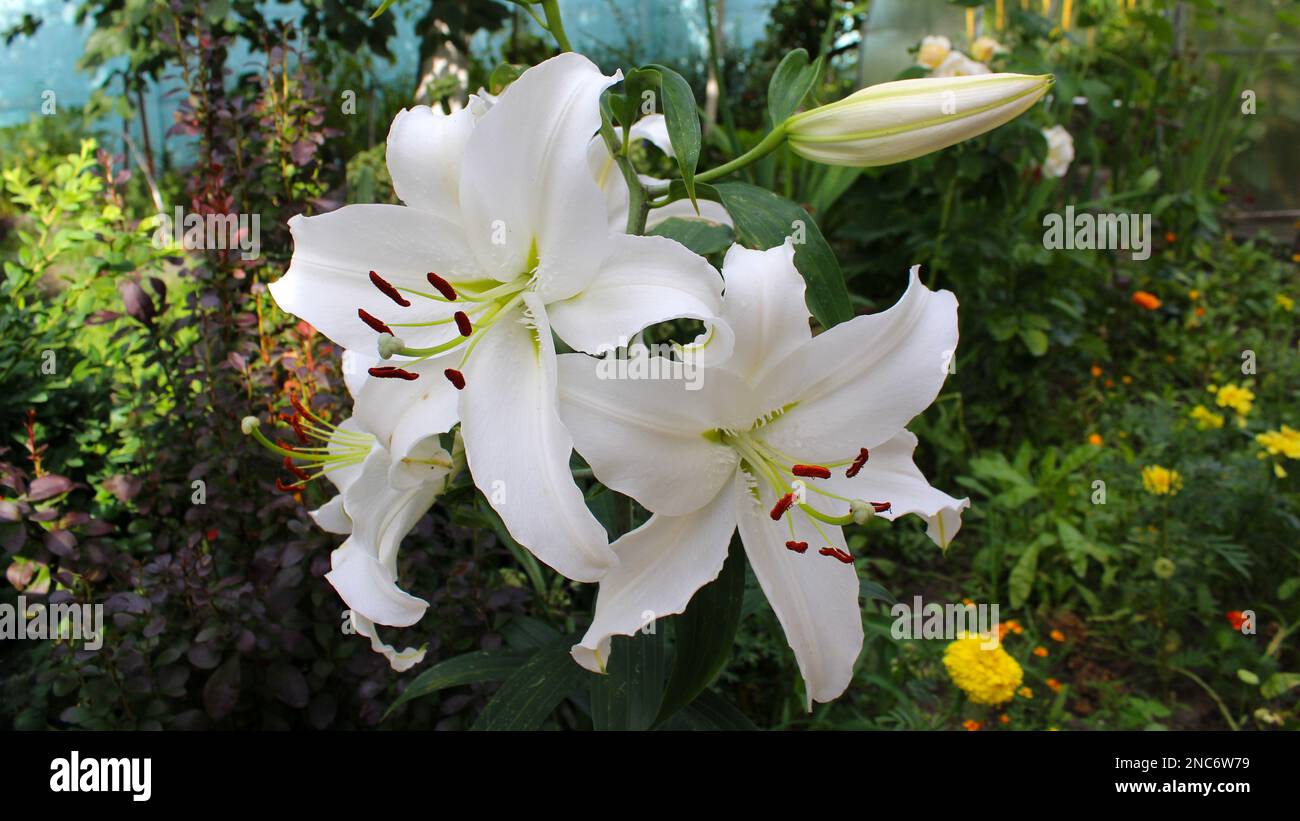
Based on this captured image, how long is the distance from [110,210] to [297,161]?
0.37 meters

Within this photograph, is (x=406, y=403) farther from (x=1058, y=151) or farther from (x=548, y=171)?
(x=1058, y=151)

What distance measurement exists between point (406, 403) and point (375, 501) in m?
0.16

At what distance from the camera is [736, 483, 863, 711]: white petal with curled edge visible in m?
0.81

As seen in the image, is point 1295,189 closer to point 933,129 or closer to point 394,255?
point 933,129

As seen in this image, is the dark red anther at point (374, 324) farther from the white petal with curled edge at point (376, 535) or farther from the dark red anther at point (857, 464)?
the dark red anther at point (857, 464)

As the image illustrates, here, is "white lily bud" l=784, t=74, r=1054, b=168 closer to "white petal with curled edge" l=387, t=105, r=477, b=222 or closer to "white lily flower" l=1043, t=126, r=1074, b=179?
"white petal with curled edge" l=387, t=105, r=477, b=222

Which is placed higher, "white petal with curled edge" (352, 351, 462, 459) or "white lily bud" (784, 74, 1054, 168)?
"white lily bud" (784, 74, 1054, 168)

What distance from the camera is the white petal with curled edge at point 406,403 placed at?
766 mm

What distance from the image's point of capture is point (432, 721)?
1.66m

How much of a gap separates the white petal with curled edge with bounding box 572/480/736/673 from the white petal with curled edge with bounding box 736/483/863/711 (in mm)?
26

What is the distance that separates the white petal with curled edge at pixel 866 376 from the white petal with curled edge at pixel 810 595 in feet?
0.23

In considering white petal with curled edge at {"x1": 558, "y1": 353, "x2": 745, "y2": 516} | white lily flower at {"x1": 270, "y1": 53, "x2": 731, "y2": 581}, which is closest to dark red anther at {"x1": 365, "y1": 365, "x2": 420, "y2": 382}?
white lily flower at {"x1": 270, "y1": 53, "x2": 731, "y2": 581}

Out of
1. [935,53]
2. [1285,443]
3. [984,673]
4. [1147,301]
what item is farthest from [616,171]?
[1147,301]

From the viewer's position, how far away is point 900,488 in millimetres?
847
